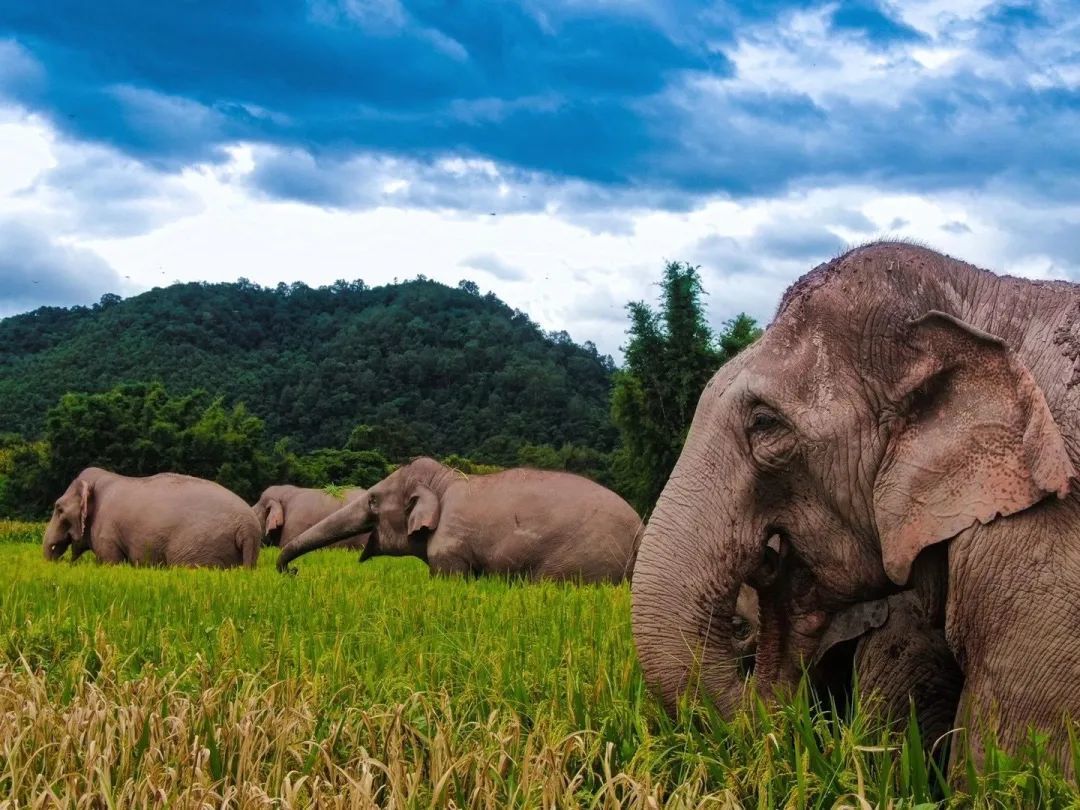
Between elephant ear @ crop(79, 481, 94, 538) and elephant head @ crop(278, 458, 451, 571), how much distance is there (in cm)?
→ 358

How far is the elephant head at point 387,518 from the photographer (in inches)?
506

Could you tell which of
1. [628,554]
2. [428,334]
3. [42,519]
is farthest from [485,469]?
[428,334]

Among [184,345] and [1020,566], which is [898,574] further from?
[184,345]

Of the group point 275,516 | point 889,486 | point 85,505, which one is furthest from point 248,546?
point 889,486

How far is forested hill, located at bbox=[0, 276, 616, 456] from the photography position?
44375 mm

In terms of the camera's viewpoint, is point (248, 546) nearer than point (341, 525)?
No

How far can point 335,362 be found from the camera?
51.9 metres

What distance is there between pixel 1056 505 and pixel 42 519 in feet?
101

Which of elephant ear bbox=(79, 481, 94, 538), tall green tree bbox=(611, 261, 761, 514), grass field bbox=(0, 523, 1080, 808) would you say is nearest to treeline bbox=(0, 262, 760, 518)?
tall green tree bbox=(611, 261, 761, 514)

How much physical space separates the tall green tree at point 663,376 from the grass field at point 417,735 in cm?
2045

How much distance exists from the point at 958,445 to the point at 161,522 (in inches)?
486

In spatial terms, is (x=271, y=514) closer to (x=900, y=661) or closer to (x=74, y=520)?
(x=74, y=520)

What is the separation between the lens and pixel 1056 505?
3.19 m

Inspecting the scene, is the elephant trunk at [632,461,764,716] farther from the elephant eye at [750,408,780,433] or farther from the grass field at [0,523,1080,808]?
the elephant eye at [750,408,780,433]
